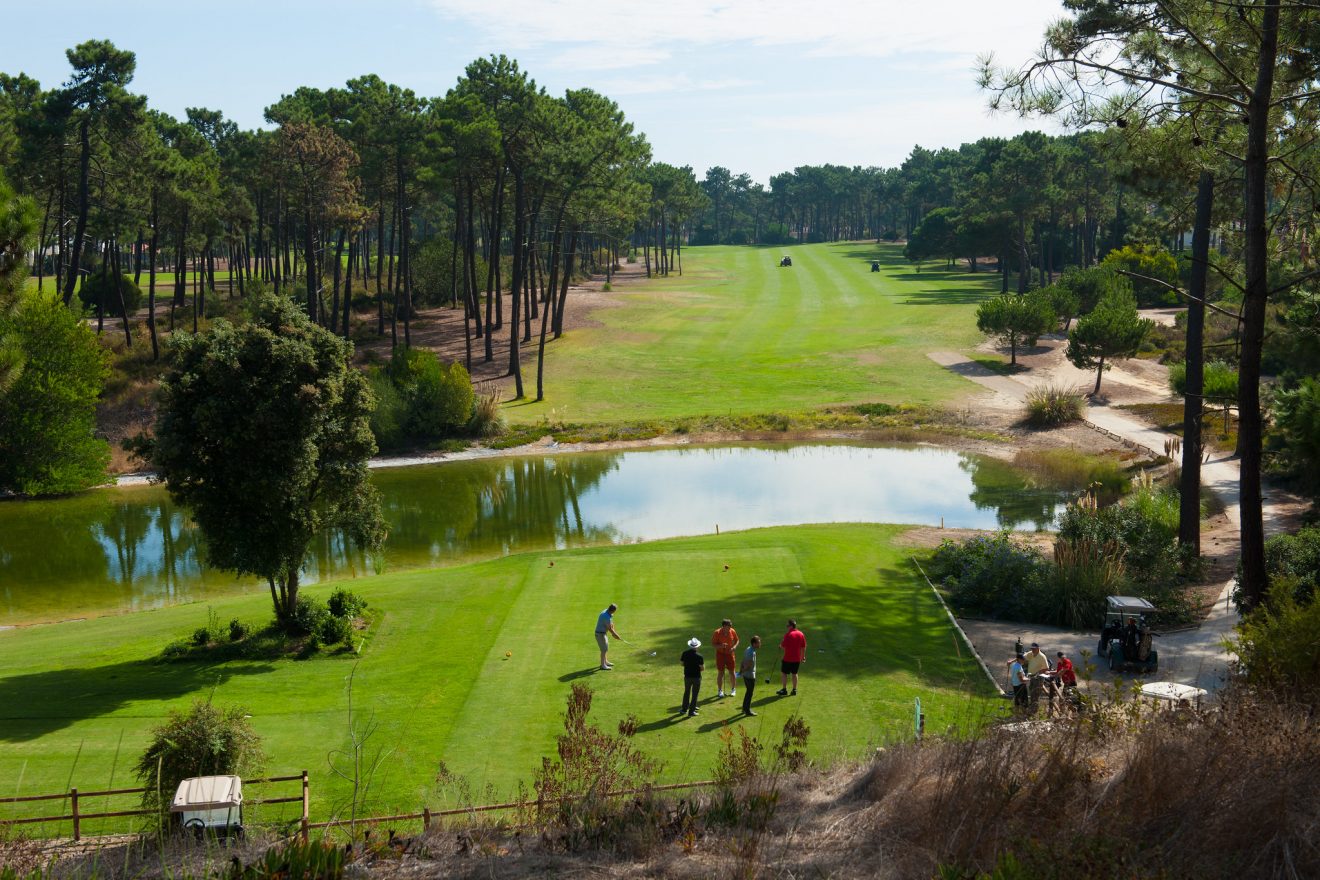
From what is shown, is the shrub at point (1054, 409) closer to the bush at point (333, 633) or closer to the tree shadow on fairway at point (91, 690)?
the bush at point (333, 633)

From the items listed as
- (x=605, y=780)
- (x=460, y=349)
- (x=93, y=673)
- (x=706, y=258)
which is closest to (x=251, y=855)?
(x=605, y=780)

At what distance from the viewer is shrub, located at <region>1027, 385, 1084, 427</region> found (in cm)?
5534

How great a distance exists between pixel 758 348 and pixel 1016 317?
17902 mm

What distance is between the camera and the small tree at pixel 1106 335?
5944 centimetres

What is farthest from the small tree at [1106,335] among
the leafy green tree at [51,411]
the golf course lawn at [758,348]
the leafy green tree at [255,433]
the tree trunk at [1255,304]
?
the leafy green tree at [51,411]

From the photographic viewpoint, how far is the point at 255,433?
22750 millimetres

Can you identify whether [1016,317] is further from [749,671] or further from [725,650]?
[749,671]

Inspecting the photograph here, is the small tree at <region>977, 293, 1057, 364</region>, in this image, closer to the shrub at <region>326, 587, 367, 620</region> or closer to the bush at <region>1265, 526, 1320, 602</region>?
the bush at <region>1265, 526, 1320, 602</region>

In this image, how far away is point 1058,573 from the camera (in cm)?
2538

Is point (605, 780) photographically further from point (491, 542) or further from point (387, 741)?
point (491, 542)

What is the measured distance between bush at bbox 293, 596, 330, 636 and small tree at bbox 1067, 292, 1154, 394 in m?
48.1

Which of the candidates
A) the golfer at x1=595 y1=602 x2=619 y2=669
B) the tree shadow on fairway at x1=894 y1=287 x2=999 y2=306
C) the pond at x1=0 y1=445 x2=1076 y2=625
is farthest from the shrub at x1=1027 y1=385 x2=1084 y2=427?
the tree shadow on fairway at x1=894 y1=287 x2=999 y2=306

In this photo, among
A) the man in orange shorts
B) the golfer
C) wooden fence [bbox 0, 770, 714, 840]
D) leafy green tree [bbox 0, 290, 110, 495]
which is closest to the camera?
wooden fence [bbox 0, 770, 714, 840]

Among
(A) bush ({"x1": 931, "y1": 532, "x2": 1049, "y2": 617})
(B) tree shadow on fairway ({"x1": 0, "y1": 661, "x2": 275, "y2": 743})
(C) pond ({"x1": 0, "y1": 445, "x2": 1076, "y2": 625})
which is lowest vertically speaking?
(C) pond ({"x1": 0, "y1": 445, "x2": 1076, "y2": 625})
